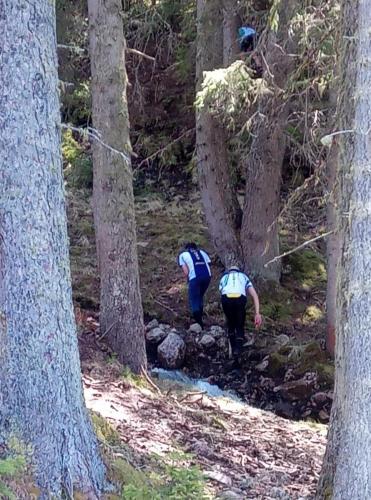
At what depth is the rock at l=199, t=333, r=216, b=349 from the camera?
11.6m

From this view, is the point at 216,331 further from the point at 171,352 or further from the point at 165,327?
the point at 171,352

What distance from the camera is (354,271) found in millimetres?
5102

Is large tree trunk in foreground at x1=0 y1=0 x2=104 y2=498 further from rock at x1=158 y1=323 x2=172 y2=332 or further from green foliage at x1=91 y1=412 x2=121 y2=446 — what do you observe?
rock at x1=158 y1=323 x2=172 y2=332

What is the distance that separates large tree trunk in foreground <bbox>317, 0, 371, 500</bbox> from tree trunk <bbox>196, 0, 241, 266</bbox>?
7.76 metres

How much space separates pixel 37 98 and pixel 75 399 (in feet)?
5.89

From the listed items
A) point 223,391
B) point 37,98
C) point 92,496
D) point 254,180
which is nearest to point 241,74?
point 254,180

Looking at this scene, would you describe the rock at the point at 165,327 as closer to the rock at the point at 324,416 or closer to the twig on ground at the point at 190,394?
the twig on ground at the point at 190,394

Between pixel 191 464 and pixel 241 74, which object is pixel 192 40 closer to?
pixel 241 74

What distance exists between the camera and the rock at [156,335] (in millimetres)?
11469

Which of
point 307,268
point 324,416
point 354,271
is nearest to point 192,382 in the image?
point 324,416

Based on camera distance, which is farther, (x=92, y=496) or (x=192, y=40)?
(x=192, y=40)

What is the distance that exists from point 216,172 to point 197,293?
2.56 metres

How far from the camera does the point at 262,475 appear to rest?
21.9 feet

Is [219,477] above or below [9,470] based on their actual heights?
below
